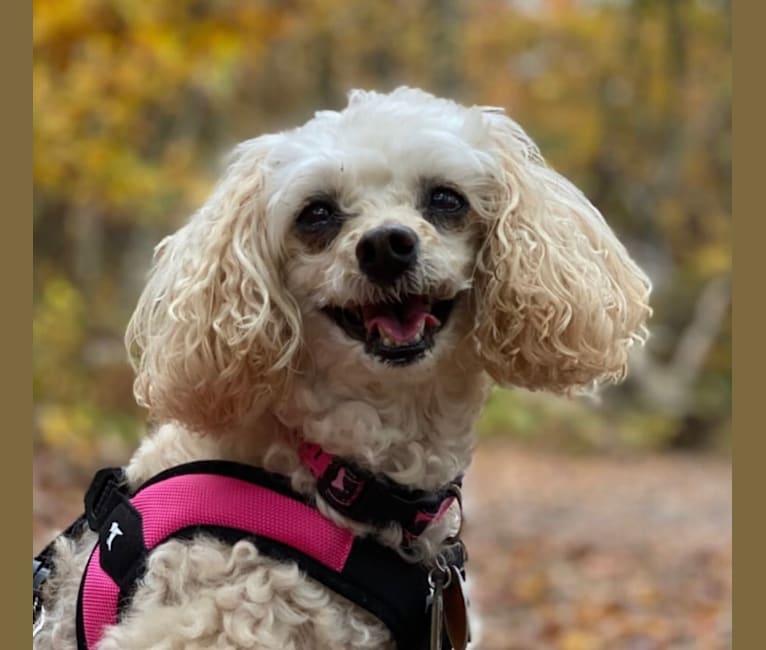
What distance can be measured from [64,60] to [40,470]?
302 cm

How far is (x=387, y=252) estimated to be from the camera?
2.36 meters

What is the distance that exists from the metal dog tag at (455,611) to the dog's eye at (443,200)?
91 centimetres

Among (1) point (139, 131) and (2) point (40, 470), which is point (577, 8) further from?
(2) point (40, 470)

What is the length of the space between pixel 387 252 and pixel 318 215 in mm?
272

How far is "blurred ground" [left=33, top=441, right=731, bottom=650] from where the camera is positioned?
5.80 m

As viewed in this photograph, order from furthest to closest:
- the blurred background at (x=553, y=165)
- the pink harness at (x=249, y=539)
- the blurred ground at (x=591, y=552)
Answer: the blurred background at (x=553, y=165), the blurred ground at (x=591, y=552), the pink harness at (x=249, y=539)

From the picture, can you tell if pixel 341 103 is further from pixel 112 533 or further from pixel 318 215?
pixel 112 533

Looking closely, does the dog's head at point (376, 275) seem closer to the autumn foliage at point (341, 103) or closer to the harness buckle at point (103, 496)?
the harness buckle at point (103, 496)

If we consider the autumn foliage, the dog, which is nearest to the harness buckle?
the dog

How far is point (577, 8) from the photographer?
46.0 ft

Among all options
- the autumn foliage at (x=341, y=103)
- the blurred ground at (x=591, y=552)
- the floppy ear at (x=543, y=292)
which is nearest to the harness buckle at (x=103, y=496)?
Result: the floppy ear at (x=543, y=292)

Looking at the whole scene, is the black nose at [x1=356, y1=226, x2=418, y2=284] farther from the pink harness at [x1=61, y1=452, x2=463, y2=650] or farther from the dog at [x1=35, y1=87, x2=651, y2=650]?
the pink harness at [x1=61, y1=452, x2=463, y2=650]

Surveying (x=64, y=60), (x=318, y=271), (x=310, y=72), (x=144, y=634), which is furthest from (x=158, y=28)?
(x=144, y=634)

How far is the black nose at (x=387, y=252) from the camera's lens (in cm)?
237
